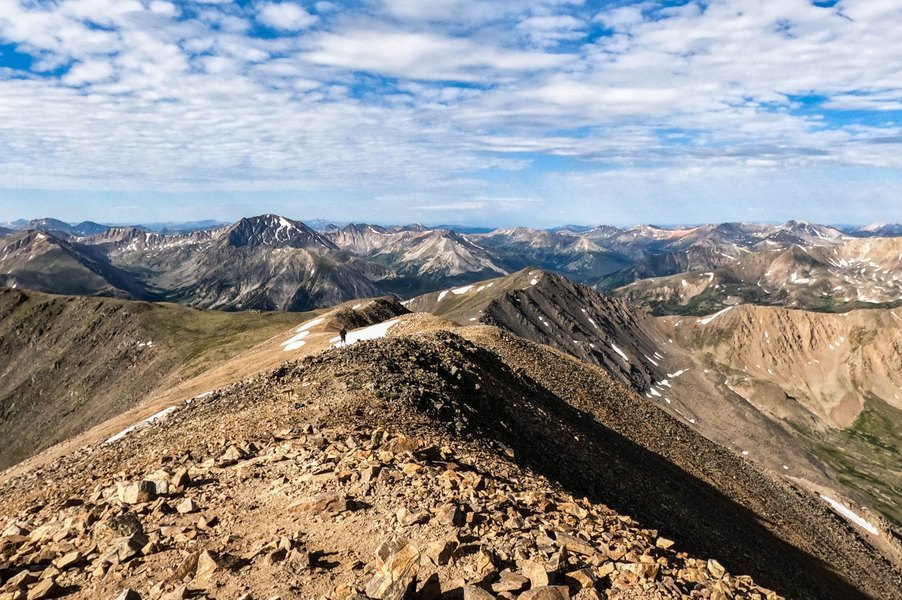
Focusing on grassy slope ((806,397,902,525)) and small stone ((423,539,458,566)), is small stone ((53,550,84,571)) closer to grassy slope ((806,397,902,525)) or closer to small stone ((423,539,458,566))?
small stone ((423,539,458,566))

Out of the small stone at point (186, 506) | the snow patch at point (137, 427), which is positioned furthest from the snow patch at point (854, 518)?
the small stone at point (186, 506)

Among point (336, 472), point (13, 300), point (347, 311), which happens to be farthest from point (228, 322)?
point (336, 472)

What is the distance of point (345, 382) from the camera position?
2322 centimetres

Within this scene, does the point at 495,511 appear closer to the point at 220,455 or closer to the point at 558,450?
the point at 220,455

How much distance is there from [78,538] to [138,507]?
1.40 meters

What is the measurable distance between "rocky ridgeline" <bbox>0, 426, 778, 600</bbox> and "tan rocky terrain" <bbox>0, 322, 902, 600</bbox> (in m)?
0.05

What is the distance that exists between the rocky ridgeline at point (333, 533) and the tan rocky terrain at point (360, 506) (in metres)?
0.05

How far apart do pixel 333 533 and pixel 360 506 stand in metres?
1.13

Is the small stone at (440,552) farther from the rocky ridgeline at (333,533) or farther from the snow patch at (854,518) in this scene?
the snow patch at (854,518)

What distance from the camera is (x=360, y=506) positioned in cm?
1252

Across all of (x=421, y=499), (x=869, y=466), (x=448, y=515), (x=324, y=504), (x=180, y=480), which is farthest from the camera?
(x=869, y=466)

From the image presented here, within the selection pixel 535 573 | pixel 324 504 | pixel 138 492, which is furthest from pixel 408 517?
pixel 138 492

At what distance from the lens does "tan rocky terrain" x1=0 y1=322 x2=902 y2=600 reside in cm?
1000

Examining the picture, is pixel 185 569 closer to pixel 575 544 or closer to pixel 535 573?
pixel 535 573
